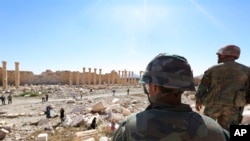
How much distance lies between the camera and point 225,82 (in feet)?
12.0

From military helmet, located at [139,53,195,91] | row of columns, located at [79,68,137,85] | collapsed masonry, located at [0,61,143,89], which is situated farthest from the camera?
row of columns, located at [79,68,137,85]

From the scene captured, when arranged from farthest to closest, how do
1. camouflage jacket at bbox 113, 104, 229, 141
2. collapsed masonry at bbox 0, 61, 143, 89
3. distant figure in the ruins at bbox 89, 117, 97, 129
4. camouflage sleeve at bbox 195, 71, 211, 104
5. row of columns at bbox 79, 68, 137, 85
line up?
row of columns at bbox 79, 68, 137, 85
collapsed masonry at bbox 0, 61, 143, 89
distant figure in the ruins at bbox 89, 117, 97, 129
camouflage sleeve at bbox 195, 71, 211, 104
camouflage jacket at bbox 113, 104, 229, 141

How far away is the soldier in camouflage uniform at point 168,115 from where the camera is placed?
1579mm

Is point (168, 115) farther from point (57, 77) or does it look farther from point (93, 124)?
point (57, 77)

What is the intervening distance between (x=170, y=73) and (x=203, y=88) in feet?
7.35

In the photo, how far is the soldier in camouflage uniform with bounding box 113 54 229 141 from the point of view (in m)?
1.58

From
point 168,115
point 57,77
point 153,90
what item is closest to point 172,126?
point 168,115

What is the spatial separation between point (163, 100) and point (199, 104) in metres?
2.33

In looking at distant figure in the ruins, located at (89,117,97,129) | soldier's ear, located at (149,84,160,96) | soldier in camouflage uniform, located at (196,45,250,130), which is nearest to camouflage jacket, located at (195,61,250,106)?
soldier in camouflage uniform, located at (196,45,250,130)

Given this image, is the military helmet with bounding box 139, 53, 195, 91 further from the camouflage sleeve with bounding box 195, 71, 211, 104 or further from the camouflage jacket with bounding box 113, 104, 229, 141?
the camouflage sleeve with bounding box 195, 71, 211, 104

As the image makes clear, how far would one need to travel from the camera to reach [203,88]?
12.4ft

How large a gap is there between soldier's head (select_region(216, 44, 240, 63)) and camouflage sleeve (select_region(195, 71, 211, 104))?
0.31 meters

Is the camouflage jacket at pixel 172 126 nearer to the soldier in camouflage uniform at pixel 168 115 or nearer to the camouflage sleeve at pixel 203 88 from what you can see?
the soldier in camouflage uniform at pixel 168 115

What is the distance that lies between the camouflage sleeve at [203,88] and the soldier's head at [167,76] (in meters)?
2.09
